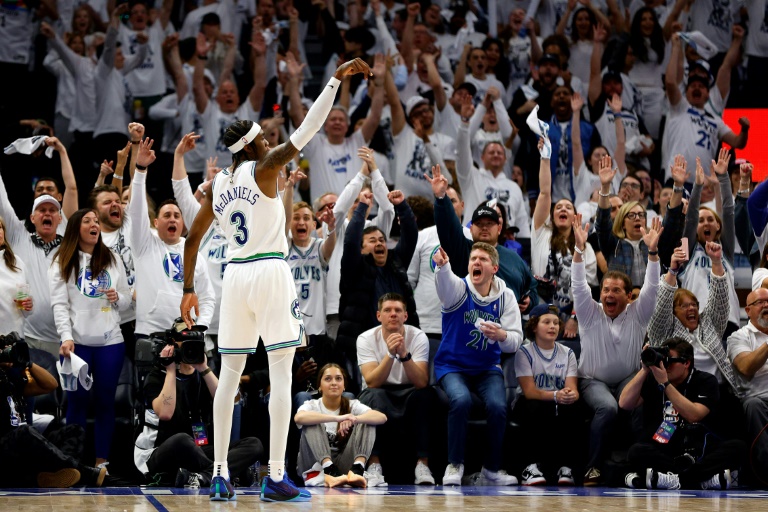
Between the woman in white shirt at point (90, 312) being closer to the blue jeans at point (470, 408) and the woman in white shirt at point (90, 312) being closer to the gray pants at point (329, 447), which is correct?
the gray pants at point (329, 447)

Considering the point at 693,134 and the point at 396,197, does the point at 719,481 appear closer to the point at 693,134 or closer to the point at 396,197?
the point at 396,197

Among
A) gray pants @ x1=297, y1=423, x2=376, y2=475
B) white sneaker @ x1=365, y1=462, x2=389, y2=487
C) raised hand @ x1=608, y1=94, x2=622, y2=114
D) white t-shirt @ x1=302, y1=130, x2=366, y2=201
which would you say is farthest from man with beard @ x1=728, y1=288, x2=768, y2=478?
white t-shirt @ x1=302, y1=130, x2=366, y2=201

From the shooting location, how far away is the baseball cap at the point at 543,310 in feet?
32.1

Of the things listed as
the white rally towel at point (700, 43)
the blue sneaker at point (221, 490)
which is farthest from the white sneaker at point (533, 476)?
the white rally towel at point (700, 43)

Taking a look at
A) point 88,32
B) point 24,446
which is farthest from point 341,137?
point 24,446

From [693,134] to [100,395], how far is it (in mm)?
8075

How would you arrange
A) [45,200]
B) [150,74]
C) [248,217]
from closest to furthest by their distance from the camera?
[248,217] < [45,200] < [150,74]

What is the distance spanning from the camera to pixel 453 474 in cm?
902

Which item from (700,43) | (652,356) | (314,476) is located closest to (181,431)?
(314,476)

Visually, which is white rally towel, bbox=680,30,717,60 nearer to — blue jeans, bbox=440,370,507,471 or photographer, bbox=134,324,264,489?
blue jeans, bbox=440,370,507,471

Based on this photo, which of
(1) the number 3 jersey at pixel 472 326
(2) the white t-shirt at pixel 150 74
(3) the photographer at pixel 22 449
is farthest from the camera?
(2) the white t-shirt at pixel 150 74

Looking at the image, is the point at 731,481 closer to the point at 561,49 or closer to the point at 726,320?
the point at 726,320

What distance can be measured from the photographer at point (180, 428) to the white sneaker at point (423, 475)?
1316 millimetres

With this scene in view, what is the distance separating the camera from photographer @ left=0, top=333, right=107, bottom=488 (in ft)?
27.5
